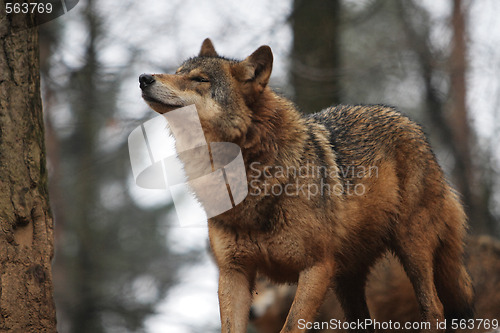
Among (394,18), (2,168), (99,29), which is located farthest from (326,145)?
(394,18)

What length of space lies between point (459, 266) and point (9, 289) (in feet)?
14.2

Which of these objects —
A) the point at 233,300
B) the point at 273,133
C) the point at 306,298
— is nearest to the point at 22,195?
the point at 233,300

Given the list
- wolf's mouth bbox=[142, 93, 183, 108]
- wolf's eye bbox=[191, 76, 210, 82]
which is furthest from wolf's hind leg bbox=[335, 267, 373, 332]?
wolf's mouth bbox=[142, 93, 183, 108]

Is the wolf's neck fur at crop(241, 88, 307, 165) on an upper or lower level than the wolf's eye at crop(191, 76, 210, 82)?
lower

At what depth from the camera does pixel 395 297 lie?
853 centimetres

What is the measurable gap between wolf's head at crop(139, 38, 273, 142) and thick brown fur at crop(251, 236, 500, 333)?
174 inches

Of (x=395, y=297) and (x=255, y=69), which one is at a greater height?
(x=255, y=69)

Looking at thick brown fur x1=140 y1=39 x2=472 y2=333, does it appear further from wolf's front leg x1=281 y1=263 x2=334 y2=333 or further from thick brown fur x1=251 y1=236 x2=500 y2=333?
thick brown fur x1=251 y1=236 x2=500 y2=333

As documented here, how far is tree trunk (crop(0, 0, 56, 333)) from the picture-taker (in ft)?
14.0

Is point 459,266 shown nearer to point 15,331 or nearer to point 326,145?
point 326,145

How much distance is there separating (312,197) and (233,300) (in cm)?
109

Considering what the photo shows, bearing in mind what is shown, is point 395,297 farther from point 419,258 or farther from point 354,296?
point 419,258

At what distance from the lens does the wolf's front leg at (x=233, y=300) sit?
188 inches

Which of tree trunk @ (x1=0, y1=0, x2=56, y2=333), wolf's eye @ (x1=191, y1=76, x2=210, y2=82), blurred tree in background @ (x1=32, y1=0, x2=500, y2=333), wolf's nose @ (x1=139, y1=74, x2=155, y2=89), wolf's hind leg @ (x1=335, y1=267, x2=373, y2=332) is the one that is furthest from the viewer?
blurred tree in background @ (x1=32, y1=0, x2=500, y2=333)
